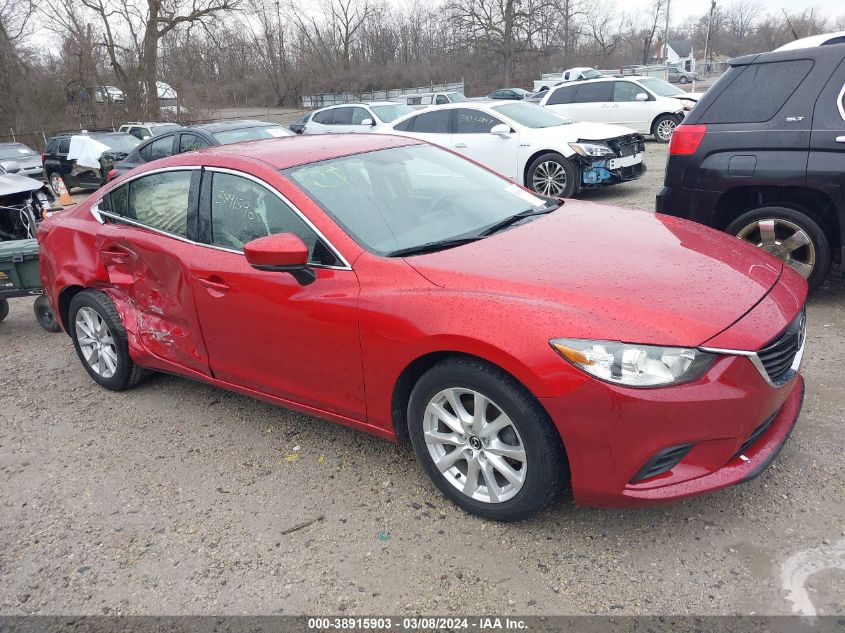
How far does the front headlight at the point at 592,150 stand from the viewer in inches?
359

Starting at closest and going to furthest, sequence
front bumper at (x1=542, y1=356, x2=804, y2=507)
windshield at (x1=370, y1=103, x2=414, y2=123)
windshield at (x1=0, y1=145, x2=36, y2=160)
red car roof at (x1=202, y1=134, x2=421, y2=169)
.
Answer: front bumper at (x1=542, y1=356, x2=804, y2=507) → red car roof at (x1=202, y1=134, x2=421, y2=169) → windshield at (x1=370, y1=103, x2=414, y2=123) → windshield at (x1=0, y1=145, x2=36, y2=160)

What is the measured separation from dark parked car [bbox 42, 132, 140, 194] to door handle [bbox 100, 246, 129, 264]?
12.8 m

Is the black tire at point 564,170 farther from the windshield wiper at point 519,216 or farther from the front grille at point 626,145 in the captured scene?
Result: the windshield wiper at point 519,216

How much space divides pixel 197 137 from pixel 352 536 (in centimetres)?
873

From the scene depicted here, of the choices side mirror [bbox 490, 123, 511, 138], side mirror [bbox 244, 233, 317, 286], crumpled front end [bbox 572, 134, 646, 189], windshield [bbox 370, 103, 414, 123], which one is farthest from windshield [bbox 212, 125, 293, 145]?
side mirror [bbox 244, 233, 317, 286]

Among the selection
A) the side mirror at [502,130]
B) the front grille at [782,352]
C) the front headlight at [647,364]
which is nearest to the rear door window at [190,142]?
the side mirror at [502,130]

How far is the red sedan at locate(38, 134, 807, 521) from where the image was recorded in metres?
2.32

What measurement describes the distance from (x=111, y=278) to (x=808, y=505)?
13.0ft

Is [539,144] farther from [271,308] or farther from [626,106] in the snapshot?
[626,106]

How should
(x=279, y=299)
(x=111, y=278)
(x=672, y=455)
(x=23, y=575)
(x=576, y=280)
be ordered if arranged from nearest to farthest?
1. (x=672, y=455)
2. (x=576, y=280)
3. (x=23, y=575)
4. (x=279, y=299)
5. (x=111, y=278)

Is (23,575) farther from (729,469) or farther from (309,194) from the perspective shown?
(729,469)

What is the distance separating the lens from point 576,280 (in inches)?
101

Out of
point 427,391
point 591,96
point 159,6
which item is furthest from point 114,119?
point 427,391

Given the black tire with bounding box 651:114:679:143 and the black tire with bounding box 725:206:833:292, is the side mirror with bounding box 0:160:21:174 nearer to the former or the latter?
the black tire with bounding box 651:114:679:143
